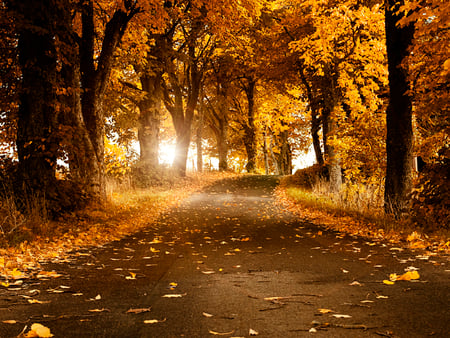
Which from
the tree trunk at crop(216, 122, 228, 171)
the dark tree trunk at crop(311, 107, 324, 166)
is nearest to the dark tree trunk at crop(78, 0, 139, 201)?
the dark tree trunk at crop(311, 107, 324, 166)

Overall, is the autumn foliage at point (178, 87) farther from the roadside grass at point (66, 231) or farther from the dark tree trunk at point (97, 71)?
the roadside grass at point (66, 231)

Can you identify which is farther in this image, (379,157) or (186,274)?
(379,157)

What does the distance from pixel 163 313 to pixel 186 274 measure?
1815 millimetres

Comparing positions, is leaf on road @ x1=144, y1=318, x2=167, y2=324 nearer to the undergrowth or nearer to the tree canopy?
the undergrowth

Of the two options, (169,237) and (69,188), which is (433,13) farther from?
(69,188)

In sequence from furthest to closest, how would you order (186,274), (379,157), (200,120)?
(200,120) → (379,157) → (186,274)

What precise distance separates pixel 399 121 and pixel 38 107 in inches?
358

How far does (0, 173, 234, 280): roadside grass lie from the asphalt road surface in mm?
470

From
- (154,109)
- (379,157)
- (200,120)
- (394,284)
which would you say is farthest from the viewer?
(200,120)

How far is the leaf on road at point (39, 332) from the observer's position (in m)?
3.29

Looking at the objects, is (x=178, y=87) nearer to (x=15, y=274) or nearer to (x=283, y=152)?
(x=283, y=152)

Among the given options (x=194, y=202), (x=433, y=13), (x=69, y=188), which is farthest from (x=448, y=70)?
(x=194, y=202)

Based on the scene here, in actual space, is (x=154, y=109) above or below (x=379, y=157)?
above

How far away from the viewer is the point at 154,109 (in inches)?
854
